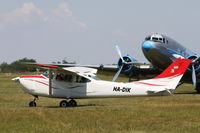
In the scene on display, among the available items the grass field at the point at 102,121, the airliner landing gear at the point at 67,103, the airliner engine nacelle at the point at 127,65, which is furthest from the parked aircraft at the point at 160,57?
the grass field at the point at 102,121

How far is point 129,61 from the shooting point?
1350 inches

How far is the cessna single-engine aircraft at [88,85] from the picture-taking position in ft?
59.2

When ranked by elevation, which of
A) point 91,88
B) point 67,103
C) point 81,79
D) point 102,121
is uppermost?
point 81,79

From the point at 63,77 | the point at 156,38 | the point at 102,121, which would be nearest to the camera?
the point at 102,121

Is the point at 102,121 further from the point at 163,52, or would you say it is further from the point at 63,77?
the point at 163,52

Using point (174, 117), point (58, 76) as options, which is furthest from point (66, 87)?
point (174, 117)

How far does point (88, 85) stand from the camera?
18.5m

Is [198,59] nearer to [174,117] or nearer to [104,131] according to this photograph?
[174,117]

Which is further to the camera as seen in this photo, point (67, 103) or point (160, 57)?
point (160, 57)

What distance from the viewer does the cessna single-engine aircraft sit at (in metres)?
18.0

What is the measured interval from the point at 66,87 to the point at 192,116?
21.4ft

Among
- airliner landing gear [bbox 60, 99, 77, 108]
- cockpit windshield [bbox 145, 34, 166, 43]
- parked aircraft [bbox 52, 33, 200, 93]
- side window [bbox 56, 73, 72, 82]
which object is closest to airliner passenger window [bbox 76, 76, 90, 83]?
side window [bbox 56, 73, 72, 82]

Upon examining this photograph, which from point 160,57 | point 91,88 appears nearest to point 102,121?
point 91,88

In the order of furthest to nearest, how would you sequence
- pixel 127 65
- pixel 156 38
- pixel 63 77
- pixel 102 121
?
pixel 127 65 → pixel 156 38 → pixel 63 77 → pixel 102 121
